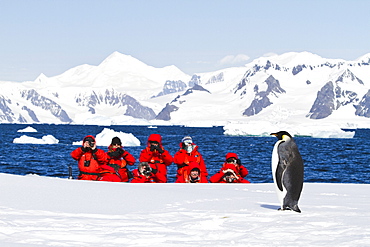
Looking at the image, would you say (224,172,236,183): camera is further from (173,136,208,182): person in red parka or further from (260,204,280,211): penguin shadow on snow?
(260,204,280,211): penguin shadow on snow

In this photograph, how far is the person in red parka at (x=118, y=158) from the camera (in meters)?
11.5

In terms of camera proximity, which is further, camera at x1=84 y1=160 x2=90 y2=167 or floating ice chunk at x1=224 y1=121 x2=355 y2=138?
floating ice chunk at x1=224 y1=121 x2=355 y2=138

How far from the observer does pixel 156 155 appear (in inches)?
458

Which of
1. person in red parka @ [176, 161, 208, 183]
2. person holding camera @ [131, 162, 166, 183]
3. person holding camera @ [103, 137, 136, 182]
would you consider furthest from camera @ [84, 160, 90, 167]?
person in red parka @ [176, 161, 208, 183]

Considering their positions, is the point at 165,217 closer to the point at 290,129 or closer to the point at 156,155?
the point at 156,155

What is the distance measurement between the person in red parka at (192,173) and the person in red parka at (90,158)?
5.59 ft

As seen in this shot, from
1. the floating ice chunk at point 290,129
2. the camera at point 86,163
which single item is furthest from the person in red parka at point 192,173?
the floating ice chunk at point 290,129

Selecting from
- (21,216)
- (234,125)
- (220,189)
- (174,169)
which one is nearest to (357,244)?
(21,216)

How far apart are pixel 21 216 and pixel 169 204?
6.36ft

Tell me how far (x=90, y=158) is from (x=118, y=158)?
1.08m

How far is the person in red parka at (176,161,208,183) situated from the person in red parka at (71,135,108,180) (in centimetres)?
170

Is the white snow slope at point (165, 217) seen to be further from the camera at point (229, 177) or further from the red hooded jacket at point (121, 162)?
the camera at point (229, 177)

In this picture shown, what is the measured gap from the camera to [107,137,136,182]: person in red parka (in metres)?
11.5

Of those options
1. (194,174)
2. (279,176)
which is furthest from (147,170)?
(279,176)
